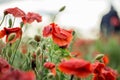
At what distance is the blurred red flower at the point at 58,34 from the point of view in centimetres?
177

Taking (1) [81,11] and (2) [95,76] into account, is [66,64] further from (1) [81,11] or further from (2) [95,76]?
(1) [81,11]

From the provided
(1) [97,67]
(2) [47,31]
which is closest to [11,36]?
(2) [47,31]

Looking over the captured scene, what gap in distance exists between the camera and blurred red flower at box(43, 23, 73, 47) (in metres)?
1.77

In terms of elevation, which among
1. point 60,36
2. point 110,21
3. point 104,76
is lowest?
point 110,21

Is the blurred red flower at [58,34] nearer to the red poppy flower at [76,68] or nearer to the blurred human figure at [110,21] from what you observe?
the red poppy flower at [76,68]

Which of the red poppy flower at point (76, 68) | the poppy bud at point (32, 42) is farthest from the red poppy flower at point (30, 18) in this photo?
the red poppy flower at point (76, 68)

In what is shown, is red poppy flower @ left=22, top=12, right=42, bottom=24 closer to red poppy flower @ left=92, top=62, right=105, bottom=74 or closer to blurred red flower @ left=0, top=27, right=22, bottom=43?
blurred red flower @ left=0, top=27, right=22, bottom=43

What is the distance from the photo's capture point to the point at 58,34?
1780 mm

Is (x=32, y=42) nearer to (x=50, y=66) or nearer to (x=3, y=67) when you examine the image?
(x=50, y=66)

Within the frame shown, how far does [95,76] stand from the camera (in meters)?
1.69

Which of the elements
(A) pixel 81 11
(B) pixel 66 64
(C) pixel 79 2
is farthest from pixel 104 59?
(C) pixel 79 2

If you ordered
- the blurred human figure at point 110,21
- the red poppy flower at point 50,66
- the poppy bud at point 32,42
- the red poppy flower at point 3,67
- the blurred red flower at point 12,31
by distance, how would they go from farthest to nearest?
1. the blurred human figure at point 110,21
2. the poppy bud at point 32,42
3. the blurred red flower at point 12,31
4. the red poppy flower at point 50,66
5. the red poppy flower at point 3,67

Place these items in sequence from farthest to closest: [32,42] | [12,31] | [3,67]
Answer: [32,42] < [12,31] < [3,67]

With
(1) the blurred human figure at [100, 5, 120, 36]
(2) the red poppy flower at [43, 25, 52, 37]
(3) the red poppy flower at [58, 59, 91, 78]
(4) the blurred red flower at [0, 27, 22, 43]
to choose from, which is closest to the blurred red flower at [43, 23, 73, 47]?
(2) the red poppy flower at [43, 25, 52, 37]
